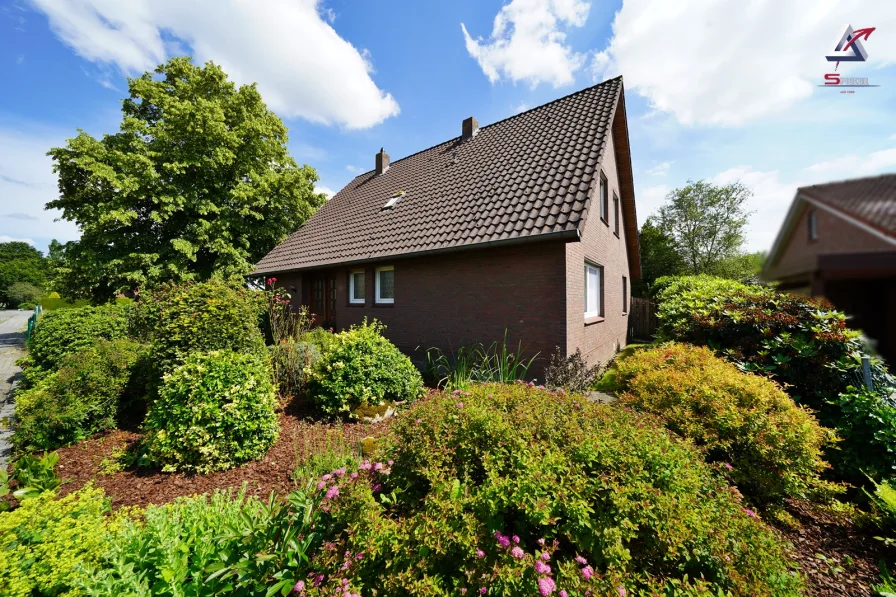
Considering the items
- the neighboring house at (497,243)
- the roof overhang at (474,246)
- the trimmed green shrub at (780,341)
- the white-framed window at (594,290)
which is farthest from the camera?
the white-framed window at (594,290)

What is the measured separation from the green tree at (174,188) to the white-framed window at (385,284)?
20.8ft

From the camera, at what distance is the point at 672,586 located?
226 centimetres

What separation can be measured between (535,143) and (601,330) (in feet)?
16.0

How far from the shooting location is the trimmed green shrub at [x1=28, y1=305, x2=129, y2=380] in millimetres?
7446

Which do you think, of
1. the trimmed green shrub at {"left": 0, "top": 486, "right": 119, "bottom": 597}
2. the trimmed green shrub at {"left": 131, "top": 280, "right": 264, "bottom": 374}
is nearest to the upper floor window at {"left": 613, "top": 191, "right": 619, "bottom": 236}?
the trimmed green shrub at {"left": 131, "top": 280, "right": 264, "bottom": 374}

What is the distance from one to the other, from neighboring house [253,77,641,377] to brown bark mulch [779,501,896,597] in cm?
360

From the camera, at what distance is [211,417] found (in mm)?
4316

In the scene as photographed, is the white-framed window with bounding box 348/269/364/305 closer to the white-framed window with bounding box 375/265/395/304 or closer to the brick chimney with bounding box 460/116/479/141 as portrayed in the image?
the white-framed window with bounding box 375/265/395/304

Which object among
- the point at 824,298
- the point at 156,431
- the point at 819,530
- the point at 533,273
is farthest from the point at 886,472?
the point at 156,431

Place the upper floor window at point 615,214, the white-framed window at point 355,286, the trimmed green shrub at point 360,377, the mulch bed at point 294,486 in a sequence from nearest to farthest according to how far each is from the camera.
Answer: the mulch bed at point 294,486, the trimmed green shrub at point 360,377, the white-framed window at point 355,286, the upper floor window at point 615,214

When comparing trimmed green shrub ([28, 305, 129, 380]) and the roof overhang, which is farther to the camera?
trimmed green shrub ([28, 305, 129, 380])

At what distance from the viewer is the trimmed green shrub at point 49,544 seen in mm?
2219

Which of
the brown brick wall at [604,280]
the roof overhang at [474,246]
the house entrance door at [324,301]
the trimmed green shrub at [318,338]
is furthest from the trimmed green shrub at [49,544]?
the house entrance door at [324,301]

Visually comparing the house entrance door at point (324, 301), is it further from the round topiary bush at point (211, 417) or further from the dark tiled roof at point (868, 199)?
the dark tiled roof at point (868, 199)
